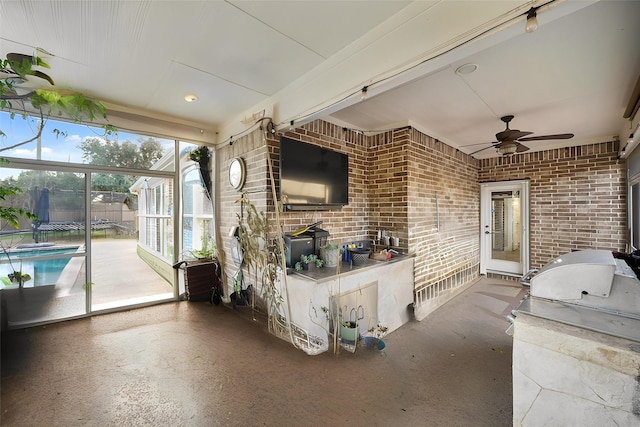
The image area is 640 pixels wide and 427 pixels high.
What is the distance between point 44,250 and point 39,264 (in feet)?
0.57

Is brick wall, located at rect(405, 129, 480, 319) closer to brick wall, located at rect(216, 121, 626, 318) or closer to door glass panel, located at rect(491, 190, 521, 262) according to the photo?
brick wall, located at rect(216, 121, 626, 318)

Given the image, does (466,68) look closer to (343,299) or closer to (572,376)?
(572,376)

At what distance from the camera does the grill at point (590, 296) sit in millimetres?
1303

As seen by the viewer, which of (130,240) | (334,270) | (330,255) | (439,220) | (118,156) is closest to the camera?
(334,270)

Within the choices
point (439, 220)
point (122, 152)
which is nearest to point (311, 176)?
point (439, 220)

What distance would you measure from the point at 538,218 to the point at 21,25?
24.7 ft

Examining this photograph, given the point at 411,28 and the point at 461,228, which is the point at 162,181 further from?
the point at 461,228

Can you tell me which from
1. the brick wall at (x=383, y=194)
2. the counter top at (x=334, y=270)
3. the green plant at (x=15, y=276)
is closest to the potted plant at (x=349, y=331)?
the counter top at (x=334, y=270)

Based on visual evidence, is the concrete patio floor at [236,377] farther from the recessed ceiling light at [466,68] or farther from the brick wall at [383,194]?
the recessed ceiling light at [466,68]

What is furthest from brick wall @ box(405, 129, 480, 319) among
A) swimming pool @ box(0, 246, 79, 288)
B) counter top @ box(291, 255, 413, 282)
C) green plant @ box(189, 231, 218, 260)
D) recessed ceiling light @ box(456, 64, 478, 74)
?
swimming pool @ box(0, 246, 79, 288)

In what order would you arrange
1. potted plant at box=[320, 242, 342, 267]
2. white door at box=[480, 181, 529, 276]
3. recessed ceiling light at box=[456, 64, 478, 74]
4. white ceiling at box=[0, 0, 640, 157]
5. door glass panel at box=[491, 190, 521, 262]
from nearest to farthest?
white ceiling at box=[0, 0, 640, 157] → recessed ceiling light at box=[456, 64, 478, 74] → potted plant at box=[320, 242, 342, 267] → white door at box=[480, 181, 529, 276] → door glass panel at box=[491, 190, 521, 262]

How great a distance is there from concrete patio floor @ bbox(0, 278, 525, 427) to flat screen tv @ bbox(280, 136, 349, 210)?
1.62m

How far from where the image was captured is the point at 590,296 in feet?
4.80

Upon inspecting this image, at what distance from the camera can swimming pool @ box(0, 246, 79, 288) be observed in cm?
295
